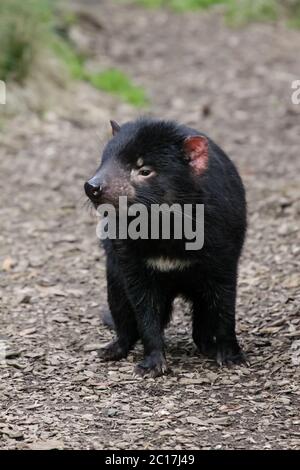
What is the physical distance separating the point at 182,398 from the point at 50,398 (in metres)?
0.57

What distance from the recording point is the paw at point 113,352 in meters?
4.91

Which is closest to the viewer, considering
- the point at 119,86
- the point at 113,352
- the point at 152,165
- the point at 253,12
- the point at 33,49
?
the point at 152,165

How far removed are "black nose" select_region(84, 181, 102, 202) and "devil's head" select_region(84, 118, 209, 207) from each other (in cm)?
3

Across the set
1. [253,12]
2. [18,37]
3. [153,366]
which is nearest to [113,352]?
[153,366]

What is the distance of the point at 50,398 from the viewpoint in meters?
4.36

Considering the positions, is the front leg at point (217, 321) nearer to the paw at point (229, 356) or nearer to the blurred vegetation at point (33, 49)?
the paw at point (229, 356)

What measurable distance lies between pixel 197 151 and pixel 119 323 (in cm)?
104

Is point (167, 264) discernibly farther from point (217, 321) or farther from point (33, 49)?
point (33, 49)

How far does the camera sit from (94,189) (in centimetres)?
420

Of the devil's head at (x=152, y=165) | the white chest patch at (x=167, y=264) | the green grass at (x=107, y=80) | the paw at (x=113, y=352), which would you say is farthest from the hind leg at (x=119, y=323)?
the green grass at (x=107, y=80)

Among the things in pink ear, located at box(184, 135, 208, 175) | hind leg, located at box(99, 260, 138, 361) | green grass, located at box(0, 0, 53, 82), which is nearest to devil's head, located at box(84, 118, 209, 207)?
pink ear, located at box(184, 135, 208, 175)

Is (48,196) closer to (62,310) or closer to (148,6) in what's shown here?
(62,310)

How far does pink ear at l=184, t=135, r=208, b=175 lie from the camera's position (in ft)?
14.3
